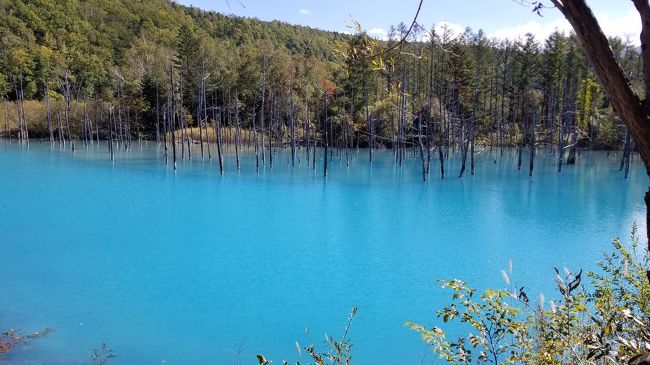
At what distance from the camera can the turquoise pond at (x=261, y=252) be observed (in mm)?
7973

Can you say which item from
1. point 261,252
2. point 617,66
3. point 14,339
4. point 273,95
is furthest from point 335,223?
point 273,95

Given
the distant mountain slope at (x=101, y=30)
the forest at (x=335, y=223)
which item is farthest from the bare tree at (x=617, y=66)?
the distant mountain slope at (x=101, y=30)

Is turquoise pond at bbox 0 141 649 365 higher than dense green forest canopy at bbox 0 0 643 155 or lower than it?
lower

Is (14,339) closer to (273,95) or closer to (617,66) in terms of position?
(617,66)

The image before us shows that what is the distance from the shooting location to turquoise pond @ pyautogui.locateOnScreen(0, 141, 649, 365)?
797 centimetres

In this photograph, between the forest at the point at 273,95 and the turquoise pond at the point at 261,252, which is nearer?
the turquoise pond at the point at 261,252

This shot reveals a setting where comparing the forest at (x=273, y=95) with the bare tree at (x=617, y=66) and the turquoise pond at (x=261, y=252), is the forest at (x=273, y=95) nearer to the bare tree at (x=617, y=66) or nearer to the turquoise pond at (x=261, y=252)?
the turquoise pond at (x=261, y=252)

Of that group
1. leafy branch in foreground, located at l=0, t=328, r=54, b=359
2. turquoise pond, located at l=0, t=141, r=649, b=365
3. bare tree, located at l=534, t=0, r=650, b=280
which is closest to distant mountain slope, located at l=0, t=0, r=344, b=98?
turquoise pond, located at l=0, t=141, r=649, b=365

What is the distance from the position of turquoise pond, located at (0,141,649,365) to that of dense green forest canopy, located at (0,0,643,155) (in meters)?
10.9

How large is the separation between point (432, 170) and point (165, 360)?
2612 cm

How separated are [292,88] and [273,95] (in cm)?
166

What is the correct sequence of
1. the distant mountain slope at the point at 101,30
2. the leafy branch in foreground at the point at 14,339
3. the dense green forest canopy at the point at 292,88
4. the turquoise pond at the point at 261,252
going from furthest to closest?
the distant mountain slope at the point at 101,30, the dense green forest canopy at the point at 292,88, the turquoise pond at the point at 261,252, the leafy branch in foreground at the point at 14,339

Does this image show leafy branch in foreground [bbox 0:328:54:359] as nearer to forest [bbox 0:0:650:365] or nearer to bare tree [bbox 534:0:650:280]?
forest [bbox 0:0:650:365]

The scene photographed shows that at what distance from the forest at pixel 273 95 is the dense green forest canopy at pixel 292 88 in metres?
0.13
